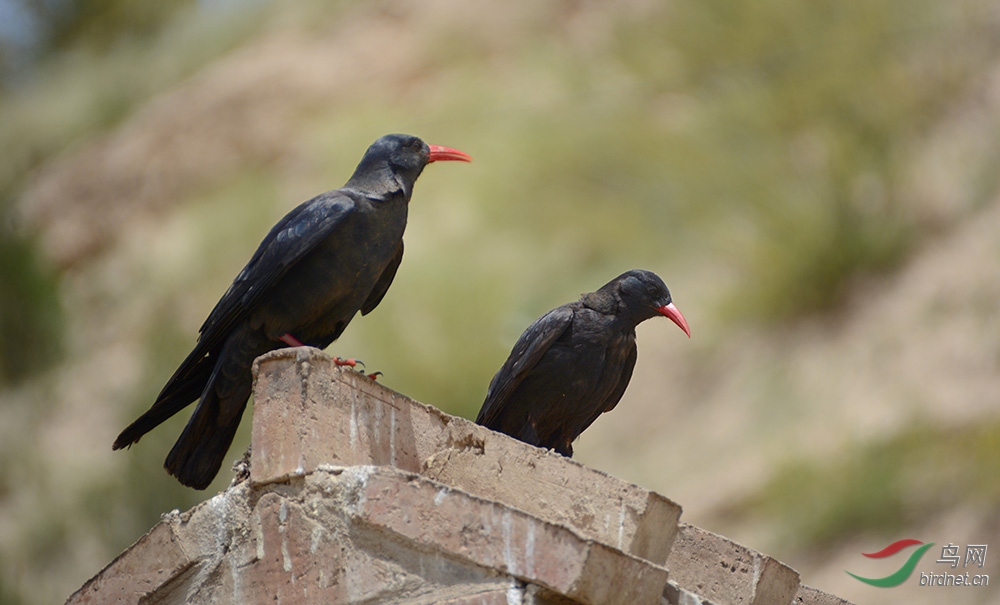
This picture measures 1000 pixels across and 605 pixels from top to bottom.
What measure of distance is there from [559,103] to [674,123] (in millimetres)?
2371

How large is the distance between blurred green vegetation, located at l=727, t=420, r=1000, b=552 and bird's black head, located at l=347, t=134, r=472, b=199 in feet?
21.8

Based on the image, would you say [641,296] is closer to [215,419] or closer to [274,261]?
[274,261]

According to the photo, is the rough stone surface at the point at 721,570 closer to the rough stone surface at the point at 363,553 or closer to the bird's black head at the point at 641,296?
the rough stone surface at the point at 363,553

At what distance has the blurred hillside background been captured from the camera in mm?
11977

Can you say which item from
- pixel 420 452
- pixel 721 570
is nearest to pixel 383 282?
pixel 420 452

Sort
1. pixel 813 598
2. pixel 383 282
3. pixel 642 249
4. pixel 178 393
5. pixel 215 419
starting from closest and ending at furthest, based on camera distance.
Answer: pixel 813 598 < pixel 215 419 < pixel 178 393 < pixel 383 282 < pixel 642 249

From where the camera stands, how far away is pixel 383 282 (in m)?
6.01

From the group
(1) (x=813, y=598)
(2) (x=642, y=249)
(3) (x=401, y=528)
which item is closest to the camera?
(3) (x=401, y=528)

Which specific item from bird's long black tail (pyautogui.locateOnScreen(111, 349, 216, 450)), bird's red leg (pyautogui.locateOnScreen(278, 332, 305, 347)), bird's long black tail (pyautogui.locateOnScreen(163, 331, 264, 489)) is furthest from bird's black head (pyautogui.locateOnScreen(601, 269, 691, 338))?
bird's long black tail (pyautogui.locateOnScreen(111, 349, 216, 450))

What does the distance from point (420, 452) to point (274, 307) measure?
1156mm

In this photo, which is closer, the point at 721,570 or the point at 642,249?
the point at 721,570

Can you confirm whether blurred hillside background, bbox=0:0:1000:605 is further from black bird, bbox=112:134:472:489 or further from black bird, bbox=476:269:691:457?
black bird, bbox=112:134:472:489

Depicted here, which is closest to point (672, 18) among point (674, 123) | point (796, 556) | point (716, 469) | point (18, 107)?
point (674, 123)

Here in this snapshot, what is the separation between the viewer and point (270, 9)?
2539 cm
